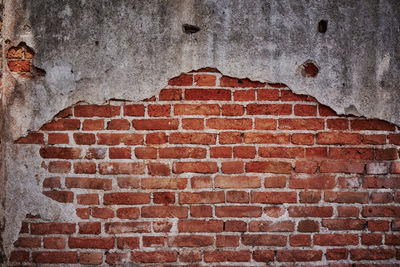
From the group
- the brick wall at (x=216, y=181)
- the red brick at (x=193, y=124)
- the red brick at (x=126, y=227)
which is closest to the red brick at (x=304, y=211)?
the brick wall at (x=216, y=181)

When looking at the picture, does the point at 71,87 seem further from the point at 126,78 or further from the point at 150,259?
the point at 150,259

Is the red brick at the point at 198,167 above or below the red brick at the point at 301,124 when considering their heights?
below

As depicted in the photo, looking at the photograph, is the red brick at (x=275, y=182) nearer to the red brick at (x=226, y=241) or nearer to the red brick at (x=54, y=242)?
the red brick at (x=226, y=241)

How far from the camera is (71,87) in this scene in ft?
5.88

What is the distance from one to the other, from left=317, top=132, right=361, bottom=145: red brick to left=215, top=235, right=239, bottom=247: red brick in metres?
0.78

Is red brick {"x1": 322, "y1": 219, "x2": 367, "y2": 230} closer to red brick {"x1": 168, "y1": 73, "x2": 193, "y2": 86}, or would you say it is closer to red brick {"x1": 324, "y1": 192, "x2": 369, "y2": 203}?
red brick {"x1": 324, "y1": 192, "x2": 369, "y2": 203}

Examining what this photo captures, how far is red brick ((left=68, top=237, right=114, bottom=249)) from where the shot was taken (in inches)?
70.4

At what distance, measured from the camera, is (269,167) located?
1.80 metres

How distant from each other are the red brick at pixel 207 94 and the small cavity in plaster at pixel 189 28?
352mm

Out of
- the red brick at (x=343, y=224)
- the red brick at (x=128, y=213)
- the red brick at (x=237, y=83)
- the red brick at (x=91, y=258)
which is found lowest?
the red brick at (x=91, y=258)

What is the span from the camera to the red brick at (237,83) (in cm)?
181

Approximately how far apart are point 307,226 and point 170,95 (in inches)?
44.8

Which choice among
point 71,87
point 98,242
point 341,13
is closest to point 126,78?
point 71,87

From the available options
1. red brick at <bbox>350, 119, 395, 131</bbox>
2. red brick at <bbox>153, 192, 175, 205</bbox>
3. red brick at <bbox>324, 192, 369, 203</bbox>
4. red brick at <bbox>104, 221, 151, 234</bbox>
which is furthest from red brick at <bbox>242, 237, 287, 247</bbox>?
red brick at <bbox>350, 119, 395, 131</bbox>
